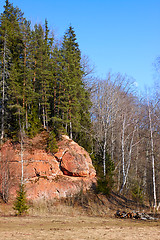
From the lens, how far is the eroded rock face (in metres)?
20.3

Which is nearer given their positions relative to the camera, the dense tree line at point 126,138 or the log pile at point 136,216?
the log pile at point 136,216

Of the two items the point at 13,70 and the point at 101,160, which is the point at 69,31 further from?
the point at 101,160

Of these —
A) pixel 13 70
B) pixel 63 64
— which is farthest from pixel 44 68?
pixel 13 70

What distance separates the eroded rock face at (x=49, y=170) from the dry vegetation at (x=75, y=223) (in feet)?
3.47

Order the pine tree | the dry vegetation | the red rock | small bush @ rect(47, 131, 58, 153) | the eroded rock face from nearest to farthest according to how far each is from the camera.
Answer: the dry vegetation
the eroded rock face
the red rock
small bush @ rect(47, 131, 58, 153)
the pine tree

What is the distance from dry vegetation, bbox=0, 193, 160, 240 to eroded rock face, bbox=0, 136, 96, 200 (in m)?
1.06

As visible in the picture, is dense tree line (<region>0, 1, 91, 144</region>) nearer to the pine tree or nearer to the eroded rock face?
the pine tree

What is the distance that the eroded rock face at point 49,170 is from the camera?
2027 centimetres

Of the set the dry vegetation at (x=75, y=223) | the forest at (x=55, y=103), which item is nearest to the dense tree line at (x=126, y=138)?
the forest at (x=55, y=103)

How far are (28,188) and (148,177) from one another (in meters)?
16.8

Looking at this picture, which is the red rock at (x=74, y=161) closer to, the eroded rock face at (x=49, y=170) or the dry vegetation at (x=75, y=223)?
the eroded rock face at (x=49, y=170)

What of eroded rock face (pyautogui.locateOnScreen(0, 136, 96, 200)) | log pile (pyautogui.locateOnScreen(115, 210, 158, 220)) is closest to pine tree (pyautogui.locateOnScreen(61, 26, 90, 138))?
eroded rock face (pyautogui.locateOnScreen(0, 136, 96, 200))

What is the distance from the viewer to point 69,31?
101 ft

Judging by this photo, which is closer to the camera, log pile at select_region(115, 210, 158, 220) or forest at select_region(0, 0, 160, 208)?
Result: log pile at select_region(115, 210, 158, 220)
